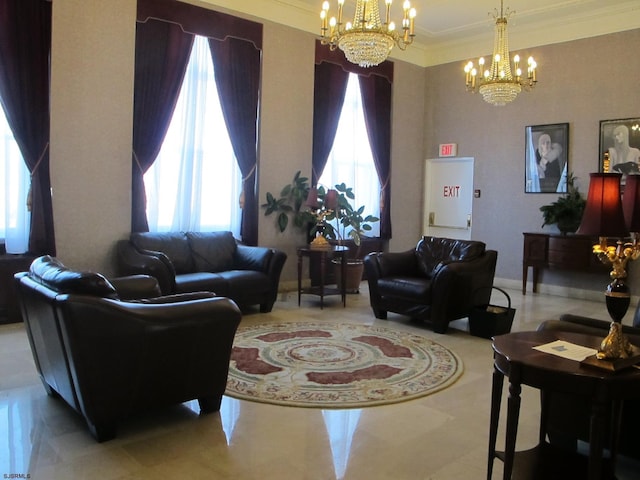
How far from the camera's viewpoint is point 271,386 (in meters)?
3.71

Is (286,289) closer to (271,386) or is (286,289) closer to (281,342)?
(281,342)

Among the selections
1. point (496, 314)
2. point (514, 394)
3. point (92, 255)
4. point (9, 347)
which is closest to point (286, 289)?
point (92, 255)

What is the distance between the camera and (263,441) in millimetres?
2908

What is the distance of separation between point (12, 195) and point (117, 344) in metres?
3.38

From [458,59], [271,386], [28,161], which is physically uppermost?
[458,59]

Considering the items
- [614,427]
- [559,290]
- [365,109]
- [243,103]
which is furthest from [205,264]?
[559,290]

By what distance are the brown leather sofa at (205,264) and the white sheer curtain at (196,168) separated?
36 cm

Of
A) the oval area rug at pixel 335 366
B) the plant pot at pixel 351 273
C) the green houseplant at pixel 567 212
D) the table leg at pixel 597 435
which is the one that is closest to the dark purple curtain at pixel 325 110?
the plant pot at pixel 351 273

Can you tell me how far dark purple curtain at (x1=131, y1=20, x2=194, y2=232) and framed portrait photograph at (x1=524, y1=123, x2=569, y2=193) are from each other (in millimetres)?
5018

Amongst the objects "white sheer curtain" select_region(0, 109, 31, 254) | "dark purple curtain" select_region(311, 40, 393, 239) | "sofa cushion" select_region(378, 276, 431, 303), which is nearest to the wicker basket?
"sofa cushion" select_region(378, 276, 431, 303)

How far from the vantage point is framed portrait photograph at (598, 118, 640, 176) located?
277 inches

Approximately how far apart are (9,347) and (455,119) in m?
7.10

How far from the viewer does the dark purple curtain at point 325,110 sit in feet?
25.2

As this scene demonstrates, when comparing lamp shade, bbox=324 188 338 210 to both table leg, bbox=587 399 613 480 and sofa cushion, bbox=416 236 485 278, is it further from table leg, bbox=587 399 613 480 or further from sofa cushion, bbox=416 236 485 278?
table leg, bbox=587 399 613 480
